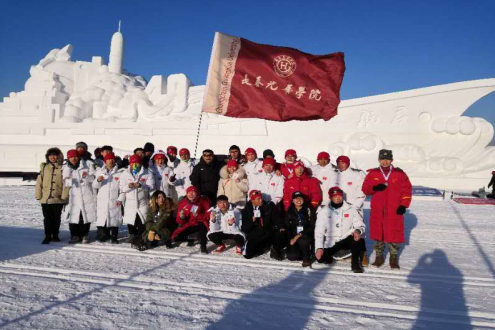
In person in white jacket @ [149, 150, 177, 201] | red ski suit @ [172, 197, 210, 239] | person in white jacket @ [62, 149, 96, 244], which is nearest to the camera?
red ski suit @ [172, 197, 210, 239]

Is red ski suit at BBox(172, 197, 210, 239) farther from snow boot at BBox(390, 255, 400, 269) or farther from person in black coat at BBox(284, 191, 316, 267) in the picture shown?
snow boot at BBox(390, 255, 400, 269)

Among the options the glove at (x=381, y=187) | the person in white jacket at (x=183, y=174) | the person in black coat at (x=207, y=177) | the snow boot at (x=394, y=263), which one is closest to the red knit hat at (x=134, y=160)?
the person in black coat at (x=207, y=177)

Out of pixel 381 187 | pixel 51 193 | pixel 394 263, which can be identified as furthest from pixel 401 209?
pixel 51 193

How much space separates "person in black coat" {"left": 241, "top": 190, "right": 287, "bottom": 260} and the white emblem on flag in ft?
5.95

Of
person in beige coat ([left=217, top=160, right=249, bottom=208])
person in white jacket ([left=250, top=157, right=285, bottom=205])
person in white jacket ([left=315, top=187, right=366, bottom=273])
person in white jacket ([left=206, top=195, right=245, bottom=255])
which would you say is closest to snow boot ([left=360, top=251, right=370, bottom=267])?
person in white jacket ([left=315, top=187, right=366, bottom=273])

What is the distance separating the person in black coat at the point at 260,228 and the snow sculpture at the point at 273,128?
9986 millimetres

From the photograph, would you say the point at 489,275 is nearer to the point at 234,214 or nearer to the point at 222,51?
the point at 234,214

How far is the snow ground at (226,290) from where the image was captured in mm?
2740

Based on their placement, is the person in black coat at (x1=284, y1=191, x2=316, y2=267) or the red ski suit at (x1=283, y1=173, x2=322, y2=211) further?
the red ski suit at (x1=283, y1=173, x2=322, y2=211)

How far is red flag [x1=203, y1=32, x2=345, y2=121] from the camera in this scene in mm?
5438

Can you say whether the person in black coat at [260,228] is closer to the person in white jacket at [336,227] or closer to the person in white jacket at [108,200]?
the person in white jacket at [336,227]

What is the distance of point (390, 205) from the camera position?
13.6 feet

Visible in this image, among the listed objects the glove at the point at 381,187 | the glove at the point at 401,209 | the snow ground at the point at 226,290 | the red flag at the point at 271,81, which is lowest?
the snow ground at the point at 226,290

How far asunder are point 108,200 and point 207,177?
1400 mm
